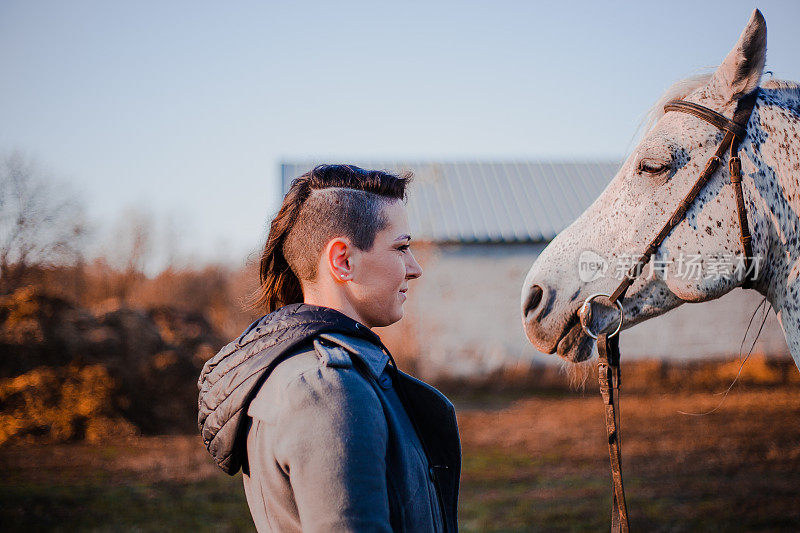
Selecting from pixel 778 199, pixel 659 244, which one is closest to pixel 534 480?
pixel 659 244

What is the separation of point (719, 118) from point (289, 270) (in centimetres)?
162

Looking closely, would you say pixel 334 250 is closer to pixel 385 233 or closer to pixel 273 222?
pixel 385 233

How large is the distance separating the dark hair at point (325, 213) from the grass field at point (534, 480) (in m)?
4.29

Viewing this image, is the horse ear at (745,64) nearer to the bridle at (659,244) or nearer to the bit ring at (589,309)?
the bridle at (659,244)

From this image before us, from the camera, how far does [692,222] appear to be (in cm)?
205

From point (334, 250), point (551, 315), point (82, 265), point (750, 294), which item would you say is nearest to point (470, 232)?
point (750, 294)

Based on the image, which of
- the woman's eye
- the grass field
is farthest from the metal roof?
the woman's eye

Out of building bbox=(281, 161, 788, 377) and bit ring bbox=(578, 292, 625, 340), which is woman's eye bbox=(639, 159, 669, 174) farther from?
building bbox=(281, 161, 788, 377)

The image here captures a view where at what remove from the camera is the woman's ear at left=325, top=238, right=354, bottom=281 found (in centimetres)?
135

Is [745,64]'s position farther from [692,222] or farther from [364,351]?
[364,351]

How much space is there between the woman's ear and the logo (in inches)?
45.4

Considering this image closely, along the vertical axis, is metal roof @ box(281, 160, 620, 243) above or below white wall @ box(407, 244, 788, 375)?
above

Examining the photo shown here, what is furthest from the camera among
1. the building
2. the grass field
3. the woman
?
the building

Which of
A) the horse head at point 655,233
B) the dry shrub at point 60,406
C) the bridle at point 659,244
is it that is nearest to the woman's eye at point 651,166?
the horse head at point 655,233
